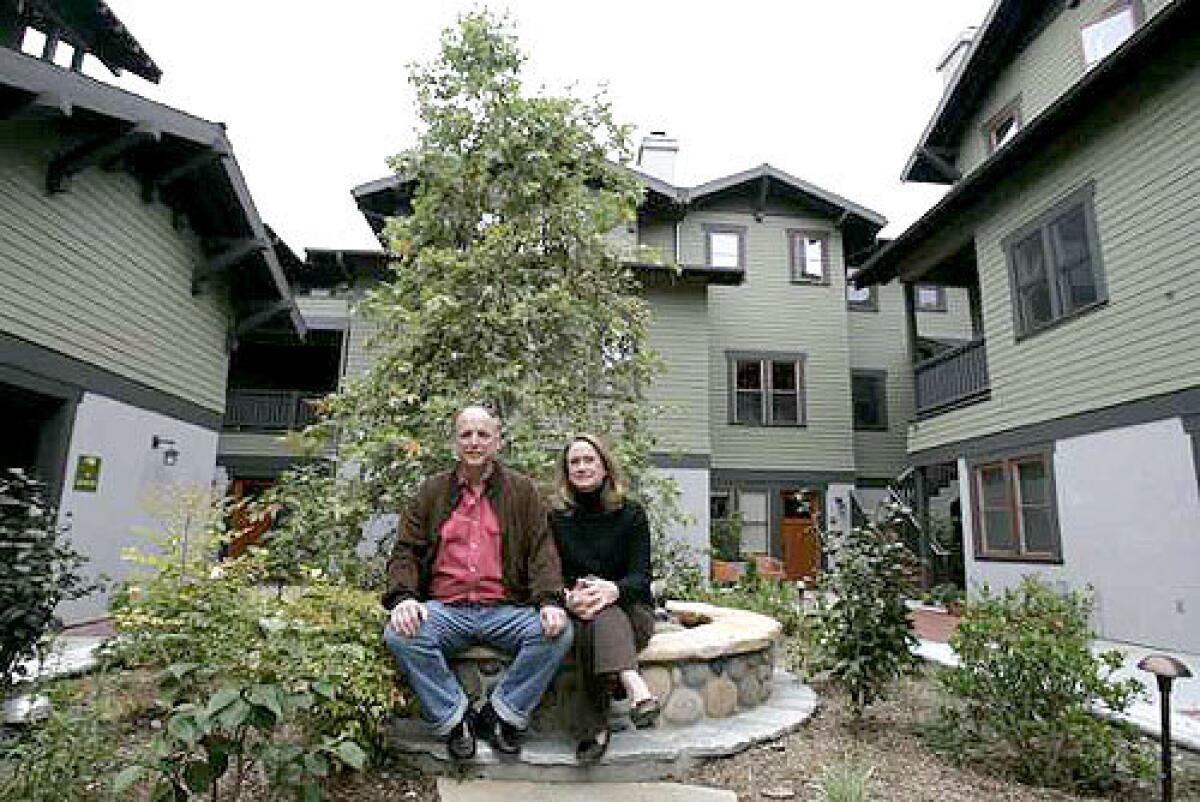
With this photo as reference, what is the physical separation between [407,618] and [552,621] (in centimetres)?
61

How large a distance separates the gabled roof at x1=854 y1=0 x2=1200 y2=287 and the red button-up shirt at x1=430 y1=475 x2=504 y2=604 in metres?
7.79

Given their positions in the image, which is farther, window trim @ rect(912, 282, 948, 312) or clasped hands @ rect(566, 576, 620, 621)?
window trim @ rect(912, 282, 948, 312)

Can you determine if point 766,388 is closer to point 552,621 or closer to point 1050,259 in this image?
point 1050,259

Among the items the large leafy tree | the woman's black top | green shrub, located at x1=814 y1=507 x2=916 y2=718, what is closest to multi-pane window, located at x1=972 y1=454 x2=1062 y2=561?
green shrub, located at x1=814 y1=507 x2=916 y2=718

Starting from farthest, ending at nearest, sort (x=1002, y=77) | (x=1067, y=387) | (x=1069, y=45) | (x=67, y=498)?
(x=1002, y=77) < (x=1069, y=45) < (x=1067, y=387) < (x=67, y=498)

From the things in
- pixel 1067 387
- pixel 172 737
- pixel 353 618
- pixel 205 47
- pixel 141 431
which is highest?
pixel 205 47

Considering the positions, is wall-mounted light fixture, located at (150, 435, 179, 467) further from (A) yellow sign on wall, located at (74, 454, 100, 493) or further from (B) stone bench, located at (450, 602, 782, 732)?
(B) stone bench, located at (450, 602, 782, 732)

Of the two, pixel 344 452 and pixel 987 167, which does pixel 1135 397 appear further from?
pixel 344 452

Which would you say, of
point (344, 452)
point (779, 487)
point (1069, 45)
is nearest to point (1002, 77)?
point (1069, 45)

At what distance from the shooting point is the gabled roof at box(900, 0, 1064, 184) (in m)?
10.9

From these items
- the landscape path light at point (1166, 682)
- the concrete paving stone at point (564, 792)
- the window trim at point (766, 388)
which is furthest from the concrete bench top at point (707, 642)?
the window trim at point (766, 388)

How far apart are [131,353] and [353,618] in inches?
285

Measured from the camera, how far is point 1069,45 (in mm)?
10008

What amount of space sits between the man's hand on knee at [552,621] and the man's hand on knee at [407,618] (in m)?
0.52
